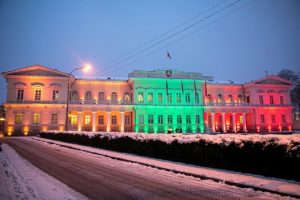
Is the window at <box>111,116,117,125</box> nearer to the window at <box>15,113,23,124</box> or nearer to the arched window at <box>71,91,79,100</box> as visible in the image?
the arched window at <box>71,91,79,100</box>

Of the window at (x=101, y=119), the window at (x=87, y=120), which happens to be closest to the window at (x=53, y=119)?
the window at (x=87, y=120)

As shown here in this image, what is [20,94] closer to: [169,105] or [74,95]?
[74,95]

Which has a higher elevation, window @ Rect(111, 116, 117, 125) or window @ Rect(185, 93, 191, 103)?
window @ Rect(185, 93, 191, 103)

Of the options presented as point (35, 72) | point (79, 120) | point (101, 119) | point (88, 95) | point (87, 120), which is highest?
point (35, 72)

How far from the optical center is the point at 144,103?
5031 cm

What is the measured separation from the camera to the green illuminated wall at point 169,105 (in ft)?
163

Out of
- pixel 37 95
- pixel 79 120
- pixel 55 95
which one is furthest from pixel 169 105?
pixel 37 95

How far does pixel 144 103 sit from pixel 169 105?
5.60m

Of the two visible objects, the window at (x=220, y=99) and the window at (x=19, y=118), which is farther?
the window at (x=220, y=99)

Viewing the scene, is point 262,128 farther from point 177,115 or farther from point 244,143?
point 244,143

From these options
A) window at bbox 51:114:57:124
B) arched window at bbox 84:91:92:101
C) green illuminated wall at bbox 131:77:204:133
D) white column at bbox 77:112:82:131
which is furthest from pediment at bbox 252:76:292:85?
window at bbox 51:114:57:124

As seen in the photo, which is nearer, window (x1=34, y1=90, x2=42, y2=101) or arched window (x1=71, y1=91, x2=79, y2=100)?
window (x1=34, y1=90, x2=42, y2=101)

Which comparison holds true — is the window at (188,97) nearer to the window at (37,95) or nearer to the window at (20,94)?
the window at (37,95)

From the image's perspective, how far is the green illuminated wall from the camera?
163ft
